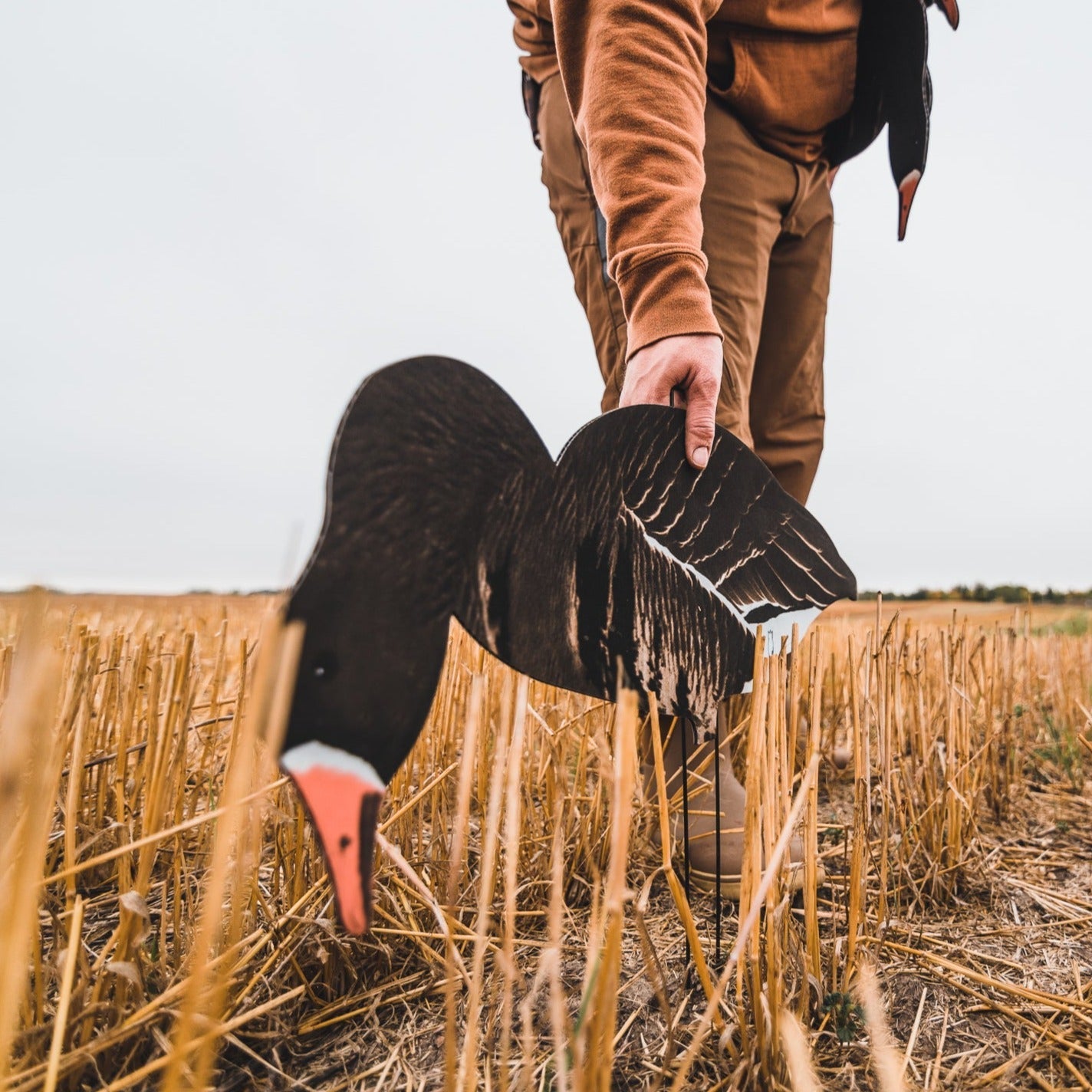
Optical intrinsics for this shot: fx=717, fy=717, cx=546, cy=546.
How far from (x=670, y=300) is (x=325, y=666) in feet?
2.09

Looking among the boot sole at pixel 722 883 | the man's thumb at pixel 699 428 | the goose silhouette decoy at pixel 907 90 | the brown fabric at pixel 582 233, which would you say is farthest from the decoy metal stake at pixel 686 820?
the goose silhouette decoy at pixel 907 90

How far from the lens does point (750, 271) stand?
122cm

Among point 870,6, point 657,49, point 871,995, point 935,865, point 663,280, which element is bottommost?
point 935,865

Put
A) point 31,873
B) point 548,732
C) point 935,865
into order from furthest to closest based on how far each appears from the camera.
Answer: point 935,865
point 548,732
point 31,873

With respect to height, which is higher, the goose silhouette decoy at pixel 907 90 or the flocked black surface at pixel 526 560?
the goose silhouette decoy at pixel 907 90

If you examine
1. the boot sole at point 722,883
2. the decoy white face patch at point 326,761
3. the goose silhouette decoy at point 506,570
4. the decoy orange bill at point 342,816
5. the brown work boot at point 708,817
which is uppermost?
the goose silhouette decoy at point 506,570

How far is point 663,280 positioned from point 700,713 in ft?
1.81

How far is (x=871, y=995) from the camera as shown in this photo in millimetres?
499

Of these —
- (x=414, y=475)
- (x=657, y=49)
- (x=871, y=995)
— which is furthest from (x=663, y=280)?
(x=871, y=995)

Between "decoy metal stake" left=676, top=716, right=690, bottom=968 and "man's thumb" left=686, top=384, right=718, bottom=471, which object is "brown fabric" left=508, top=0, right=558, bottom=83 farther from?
"decoy metal stake" left=676, top=716, right=690, bottom=968

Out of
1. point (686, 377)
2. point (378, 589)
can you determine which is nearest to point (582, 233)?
point (686, 377)

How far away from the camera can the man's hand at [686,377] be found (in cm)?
89

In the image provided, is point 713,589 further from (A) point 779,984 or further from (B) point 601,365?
(B) point 601,365

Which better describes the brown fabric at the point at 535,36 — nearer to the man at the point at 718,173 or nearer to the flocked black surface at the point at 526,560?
the man at the point at 718,173
